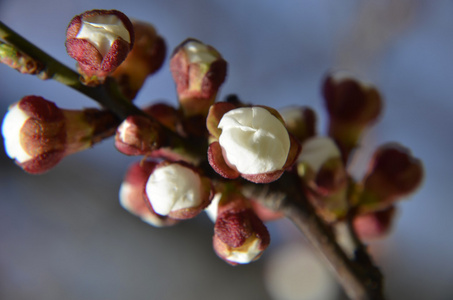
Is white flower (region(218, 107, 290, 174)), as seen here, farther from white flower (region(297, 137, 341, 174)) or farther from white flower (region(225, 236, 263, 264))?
white flower (region(297, 137, 341, 174))

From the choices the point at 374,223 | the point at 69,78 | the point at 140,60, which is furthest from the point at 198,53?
the point at 374,223

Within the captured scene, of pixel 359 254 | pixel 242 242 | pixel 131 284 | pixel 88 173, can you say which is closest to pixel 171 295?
pixel 131 284

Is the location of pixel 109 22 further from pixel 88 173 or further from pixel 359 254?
pixel 88 173

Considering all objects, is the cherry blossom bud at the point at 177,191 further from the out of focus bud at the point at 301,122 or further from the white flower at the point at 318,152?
the out of focus bud at the point at 301,122

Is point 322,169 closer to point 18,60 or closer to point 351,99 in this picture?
point 351,99

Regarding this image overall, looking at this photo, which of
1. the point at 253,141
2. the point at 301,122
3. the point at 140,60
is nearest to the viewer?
the point at 253,141

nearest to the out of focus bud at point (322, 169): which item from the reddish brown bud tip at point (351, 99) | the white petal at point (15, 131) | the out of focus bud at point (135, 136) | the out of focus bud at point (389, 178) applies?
the out of focus bud at point (389, 178)
